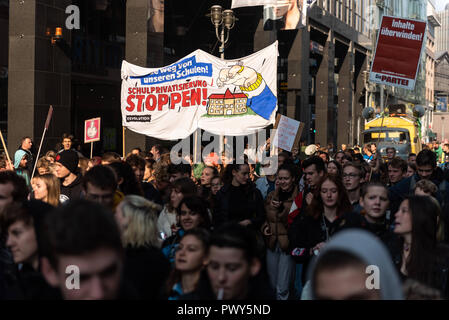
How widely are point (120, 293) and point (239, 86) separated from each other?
1102 cm

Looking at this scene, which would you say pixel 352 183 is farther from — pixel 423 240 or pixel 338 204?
pixel 423 240

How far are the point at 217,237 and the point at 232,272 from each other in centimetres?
26

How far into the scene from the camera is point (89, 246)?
2.28m

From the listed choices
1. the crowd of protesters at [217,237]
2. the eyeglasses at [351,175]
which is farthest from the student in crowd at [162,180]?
the eyeglasses at [351,175]

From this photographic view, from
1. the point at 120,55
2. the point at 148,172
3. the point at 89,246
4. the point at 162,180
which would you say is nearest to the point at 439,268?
the point at 89,246

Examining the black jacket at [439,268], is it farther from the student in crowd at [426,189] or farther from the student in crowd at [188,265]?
the student in crowd at [426,189]

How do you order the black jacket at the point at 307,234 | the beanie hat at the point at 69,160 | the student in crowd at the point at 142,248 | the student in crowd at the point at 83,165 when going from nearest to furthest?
the student in crowd at the point at 142,248, the black jacket at the point at 307,234, the beanie hat at the point at 69,160, the student in crowd at the point at 83,165

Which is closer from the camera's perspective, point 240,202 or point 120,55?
point 240,202

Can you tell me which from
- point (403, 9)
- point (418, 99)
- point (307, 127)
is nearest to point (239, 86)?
point (307, 127)

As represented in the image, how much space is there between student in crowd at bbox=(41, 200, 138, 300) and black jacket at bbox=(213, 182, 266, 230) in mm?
5326

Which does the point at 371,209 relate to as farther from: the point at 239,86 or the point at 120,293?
the point at 239,86

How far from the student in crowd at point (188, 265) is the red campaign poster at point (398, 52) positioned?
11.8 metres

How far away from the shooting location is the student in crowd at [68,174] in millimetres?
7918
